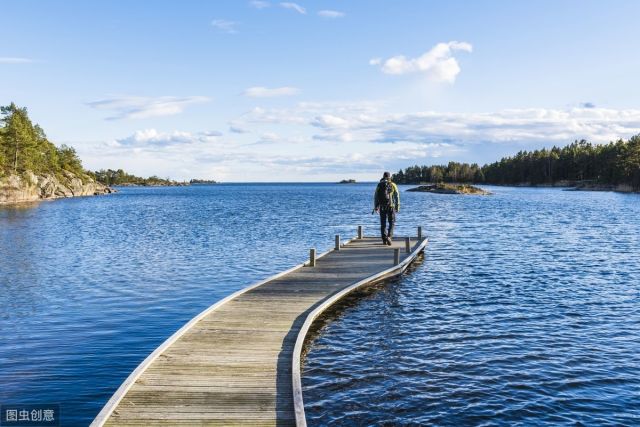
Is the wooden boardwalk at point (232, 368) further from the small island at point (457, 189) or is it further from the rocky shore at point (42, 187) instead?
the small island at point (457, 189)

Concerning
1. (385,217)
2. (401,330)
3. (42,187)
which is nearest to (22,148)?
(42,187)

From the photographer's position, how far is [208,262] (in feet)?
96.5

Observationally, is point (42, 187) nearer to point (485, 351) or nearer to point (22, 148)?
point (22, 148)

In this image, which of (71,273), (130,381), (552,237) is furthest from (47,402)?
(552,237)

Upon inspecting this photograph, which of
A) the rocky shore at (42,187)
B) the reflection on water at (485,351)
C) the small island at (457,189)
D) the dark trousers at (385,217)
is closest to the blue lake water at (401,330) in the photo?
the reflection on water at (485,351)

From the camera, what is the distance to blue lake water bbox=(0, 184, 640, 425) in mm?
11164

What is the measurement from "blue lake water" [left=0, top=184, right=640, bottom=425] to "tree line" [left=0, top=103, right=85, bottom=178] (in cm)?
7524

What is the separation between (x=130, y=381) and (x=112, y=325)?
751cm

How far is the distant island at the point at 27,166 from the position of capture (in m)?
95.1

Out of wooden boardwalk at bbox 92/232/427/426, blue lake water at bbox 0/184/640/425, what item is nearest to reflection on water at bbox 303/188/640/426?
blue lake water at bbox 0/184/640/425

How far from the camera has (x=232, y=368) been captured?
1106 centimetres

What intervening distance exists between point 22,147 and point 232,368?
10857 centimetres

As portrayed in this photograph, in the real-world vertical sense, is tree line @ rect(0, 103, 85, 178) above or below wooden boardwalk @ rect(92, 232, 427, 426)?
above

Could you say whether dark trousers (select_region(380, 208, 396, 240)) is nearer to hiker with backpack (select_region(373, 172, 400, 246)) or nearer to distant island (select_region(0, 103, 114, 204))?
hiker with backpack (select_region(373, 172, 400, 246))
